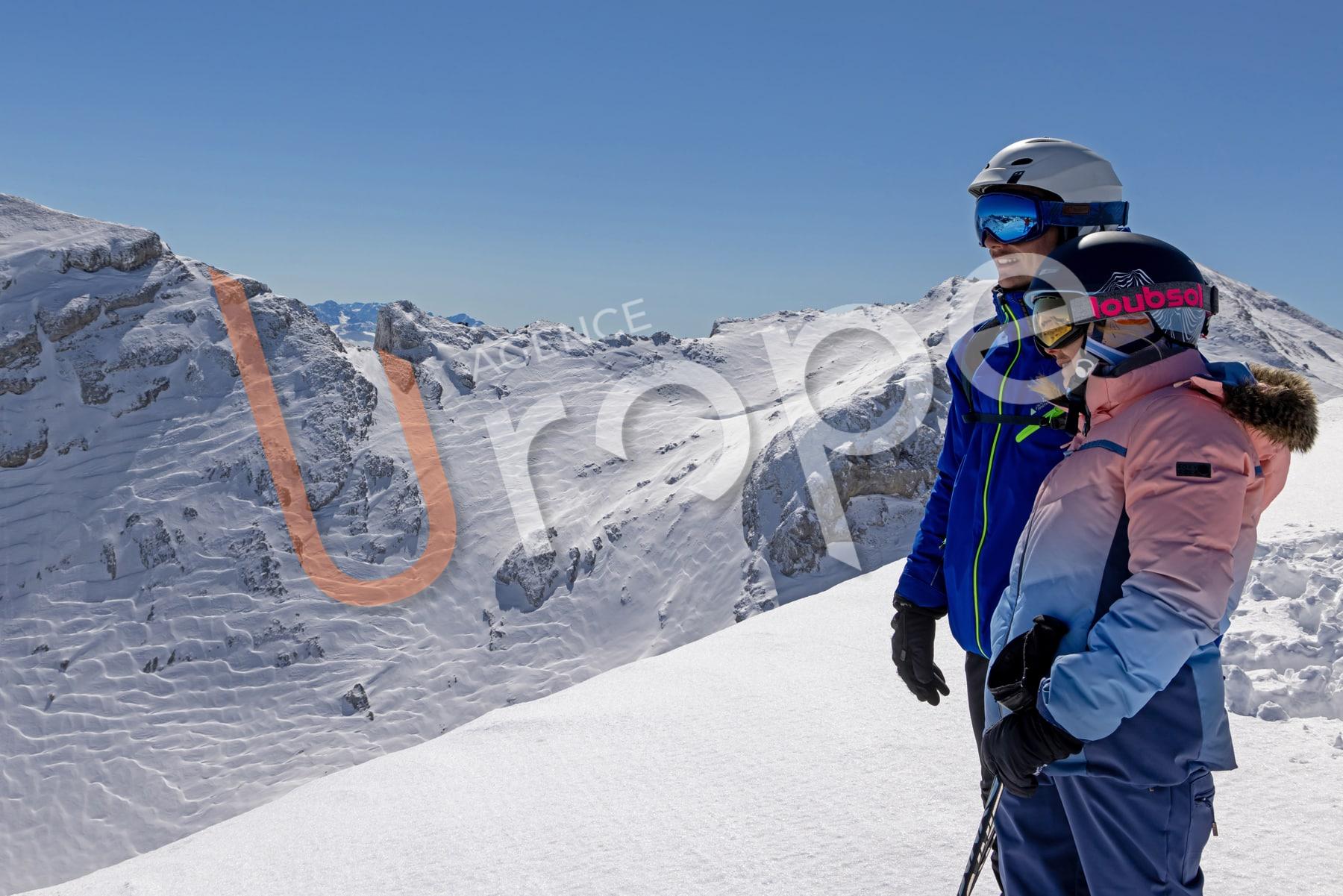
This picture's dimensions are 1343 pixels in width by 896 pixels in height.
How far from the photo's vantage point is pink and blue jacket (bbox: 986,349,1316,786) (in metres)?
1.44

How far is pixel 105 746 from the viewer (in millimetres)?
27328

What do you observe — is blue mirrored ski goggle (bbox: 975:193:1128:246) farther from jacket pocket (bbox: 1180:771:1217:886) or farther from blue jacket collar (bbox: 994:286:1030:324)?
jacket pocket (bbox: 1180:771:1217:886)

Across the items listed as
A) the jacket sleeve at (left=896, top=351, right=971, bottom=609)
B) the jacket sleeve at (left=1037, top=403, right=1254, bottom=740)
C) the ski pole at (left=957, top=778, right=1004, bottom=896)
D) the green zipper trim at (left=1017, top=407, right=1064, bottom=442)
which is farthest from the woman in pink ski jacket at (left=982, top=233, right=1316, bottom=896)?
the jacket sleeve at (left=896, top=351, right=971, bottom=609)

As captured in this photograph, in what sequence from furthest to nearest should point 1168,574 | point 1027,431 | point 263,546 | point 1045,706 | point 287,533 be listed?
point 287,533 → point 263,546 → point 1027,431 → point 1045,706 → point 1168,574

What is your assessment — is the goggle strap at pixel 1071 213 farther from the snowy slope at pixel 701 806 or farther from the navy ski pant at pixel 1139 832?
the snowy slope at pixel 701 806

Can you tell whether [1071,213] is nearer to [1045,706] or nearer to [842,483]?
[1045,706]

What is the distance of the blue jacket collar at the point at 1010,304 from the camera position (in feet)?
7.55

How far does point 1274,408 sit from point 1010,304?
3.05ft

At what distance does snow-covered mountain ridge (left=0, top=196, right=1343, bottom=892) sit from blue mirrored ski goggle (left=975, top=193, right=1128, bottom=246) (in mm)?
21498

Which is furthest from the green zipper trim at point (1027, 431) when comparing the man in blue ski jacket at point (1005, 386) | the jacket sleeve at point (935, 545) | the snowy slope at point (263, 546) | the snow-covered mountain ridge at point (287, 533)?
the snowy slope at point (263, 546)

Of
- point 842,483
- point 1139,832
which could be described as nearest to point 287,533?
point 842,483

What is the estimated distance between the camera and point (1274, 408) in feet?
4.86

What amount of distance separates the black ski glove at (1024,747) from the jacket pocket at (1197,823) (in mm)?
249

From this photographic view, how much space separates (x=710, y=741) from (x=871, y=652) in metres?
1.58
